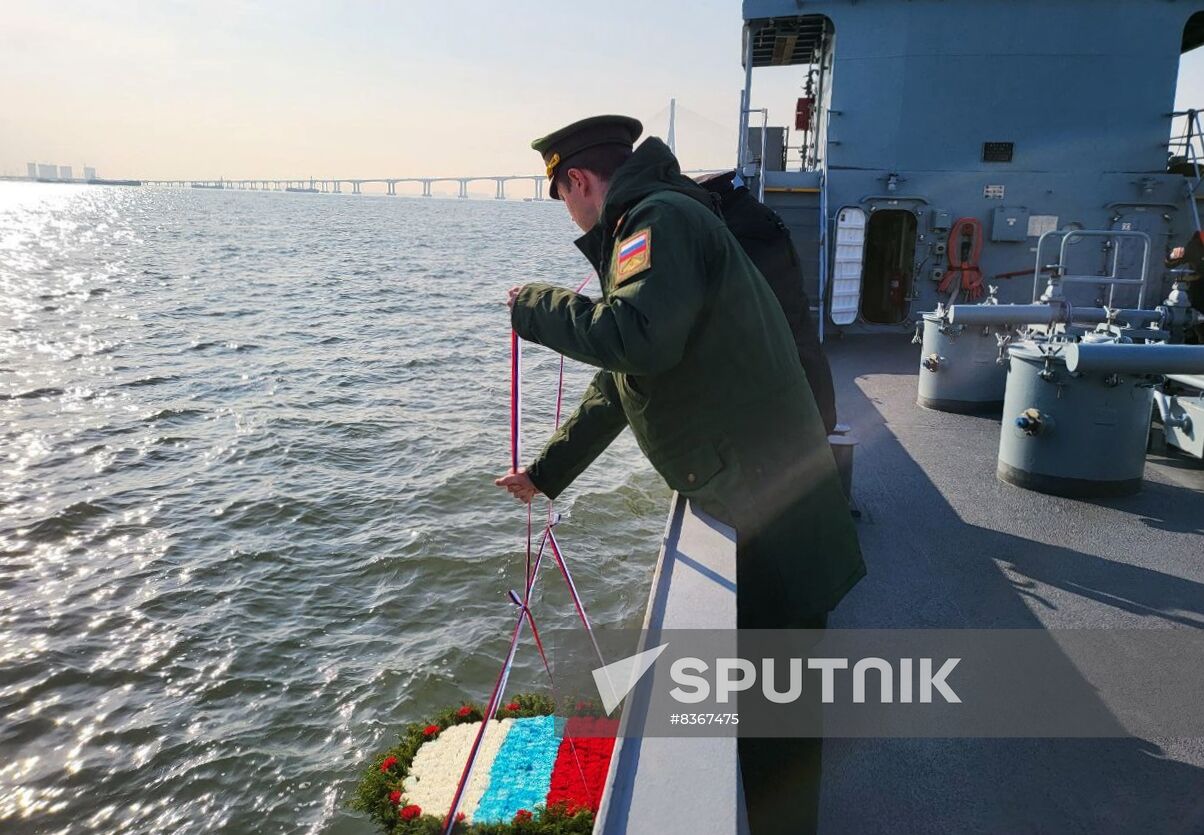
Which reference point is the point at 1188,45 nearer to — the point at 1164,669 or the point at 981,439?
the point at 981,439

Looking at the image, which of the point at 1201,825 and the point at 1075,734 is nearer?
the point at 1201,825

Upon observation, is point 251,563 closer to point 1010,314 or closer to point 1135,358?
point 1010,314

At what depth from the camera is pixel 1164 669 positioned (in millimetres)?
3328

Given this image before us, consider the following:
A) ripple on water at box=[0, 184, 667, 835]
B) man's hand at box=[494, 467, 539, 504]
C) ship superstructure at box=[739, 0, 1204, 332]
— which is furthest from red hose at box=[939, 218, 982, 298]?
man's hand at box=[494, 467, 539, 504]

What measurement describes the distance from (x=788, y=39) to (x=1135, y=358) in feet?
31.9

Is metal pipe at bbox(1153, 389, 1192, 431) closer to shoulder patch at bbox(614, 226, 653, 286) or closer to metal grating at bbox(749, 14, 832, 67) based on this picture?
shoulder patch at bbox(614, 226, 653, 286)

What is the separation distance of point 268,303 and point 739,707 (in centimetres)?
2366

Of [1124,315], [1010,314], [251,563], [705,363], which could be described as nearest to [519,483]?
[705,363]

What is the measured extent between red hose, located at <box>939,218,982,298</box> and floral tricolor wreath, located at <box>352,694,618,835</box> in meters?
8.36

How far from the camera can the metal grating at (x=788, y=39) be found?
11.4m

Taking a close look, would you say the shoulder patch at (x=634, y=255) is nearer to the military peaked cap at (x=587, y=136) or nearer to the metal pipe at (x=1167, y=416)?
the military peaked cap at (x=587, y=136)

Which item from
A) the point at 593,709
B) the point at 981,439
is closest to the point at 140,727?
the point at 593,709

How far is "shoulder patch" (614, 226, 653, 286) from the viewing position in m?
1.89

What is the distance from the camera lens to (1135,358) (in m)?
4.44
